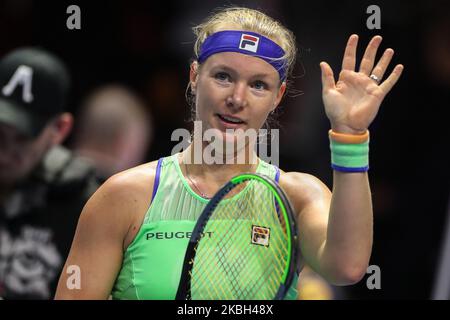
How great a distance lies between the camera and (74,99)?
6219 mm

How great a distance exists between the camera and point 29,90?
438cm

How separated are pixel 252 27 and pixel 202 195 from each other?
1.86ft

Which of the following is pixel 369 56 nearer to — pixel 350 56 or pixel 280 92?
pixel 350 56

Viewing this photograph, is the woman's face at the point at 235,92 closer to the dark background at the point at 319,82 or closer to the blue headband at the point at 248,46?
the blue headband at the point at 248,46

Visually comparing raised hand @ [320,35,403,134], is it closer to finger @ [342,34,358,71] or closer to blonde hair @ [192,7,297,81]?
finger @ [342,34,358,71]

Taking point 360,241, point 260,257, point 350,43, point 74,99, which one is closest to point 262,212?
point 260,257

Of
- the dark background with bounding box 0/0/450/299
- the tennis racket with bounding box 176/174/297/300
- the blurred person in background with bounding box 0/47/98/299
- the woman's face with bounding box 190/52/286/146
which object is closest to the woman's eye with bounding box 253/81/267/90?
the woman's face with bounding box 190/52/286/146

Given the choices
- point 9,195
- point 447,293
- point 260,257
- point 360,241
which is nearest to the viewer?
point 360,241

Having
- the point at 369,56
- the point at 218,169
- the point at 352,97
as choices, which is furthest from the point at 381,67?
the point at 218,169

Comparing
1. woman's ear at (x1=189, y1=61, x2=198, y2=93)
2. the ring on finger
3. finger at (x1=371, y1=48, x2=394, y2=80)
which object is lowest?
the ring on finger

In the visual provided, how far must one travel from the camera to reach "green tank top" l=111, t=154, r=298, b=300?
307cm

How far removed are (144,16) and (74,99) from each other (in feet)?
2.79

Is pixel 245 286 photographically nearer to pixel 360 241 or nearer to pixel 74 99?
pixel 360 241

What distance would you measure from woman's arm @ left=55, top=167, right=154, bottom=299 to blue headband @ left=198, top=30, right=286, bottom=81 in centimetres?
52
